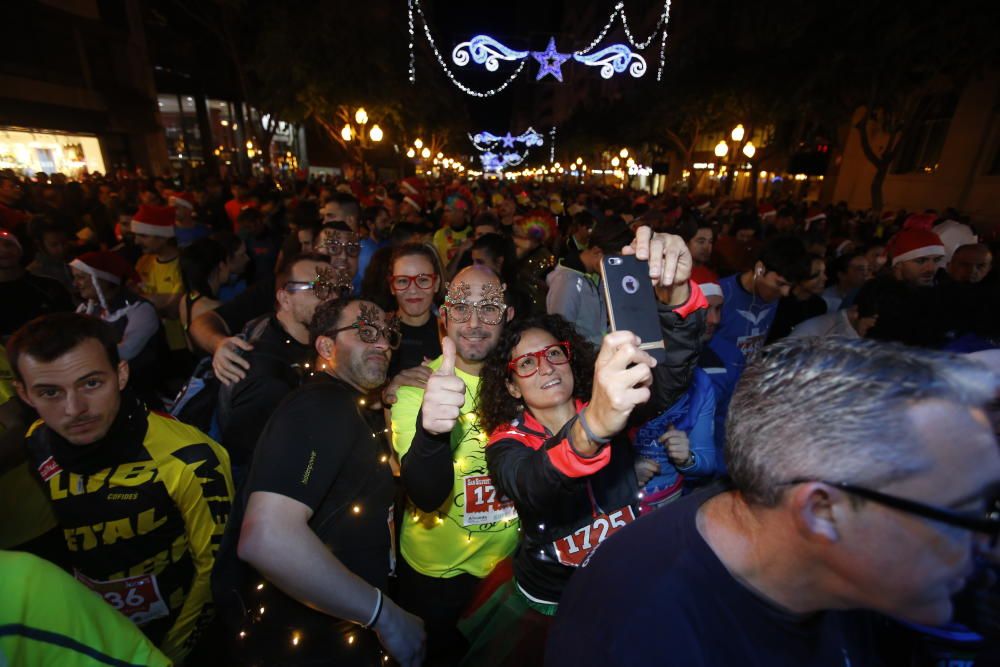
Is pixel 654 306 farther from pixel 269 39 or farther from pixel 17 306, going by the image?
pixel 269 39

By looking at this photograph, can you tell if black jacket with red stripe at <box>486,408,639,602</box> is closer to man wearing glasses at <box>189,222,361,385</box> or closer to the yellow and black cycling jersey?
the yellow and black cycling jersey

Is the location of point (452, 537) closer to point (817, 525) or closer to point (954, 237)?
point (817, 525)

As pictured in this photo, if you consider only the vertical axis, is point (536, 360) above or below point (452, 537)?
above

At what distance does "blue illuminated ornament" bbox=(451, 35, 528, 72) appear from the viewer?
487 inches

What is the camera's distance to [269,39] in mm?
16766

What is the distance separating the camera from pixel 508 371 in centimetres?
261

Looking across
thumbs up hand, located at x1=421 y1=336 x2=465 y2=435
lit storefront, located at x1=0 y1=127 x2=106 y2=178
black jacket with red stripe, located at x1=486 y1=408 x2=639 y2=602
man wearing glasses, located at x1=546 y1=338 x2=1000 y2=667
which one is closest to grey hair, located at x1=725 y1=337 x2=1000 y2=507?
man wearing glasses, located at x1=546 y1=338 x2=1000 y2=667

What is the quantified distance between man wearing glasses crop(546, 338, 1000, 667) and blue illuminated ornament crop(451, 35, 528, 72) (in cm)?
1296

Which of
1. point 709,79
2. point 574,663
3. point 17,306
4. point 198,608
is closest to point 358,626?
point 198,608

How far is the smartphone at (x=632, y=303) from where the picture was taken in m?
1.66

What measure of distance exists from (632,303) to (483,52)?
13.6m

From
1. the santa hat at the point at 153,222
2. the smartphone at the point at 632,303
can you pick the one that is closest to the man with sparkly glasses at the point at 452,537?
the smartphone at the point at 632,303

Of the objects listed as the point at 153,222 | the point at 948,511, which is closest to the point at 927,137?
the point at 948,511

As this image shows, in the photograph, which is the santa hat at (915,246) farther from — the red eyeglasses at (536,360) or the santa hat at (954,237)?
the red eyeglasses at (536,360)
